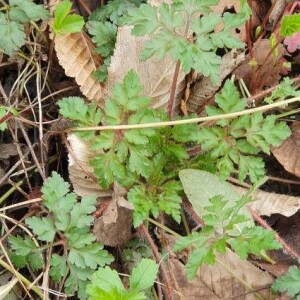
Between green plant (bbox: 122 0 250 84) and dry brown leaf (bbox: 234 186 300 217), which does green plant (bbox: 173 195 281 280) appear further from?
green plant (bbox: 122 0 250 84)

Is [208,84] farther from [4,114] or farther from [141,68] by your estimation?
[4,114]

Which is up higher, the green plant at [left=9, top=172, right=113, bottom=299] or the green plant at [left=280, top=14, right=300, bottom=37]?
the green plant at [left=280, top=14, right=300, bottom=37]

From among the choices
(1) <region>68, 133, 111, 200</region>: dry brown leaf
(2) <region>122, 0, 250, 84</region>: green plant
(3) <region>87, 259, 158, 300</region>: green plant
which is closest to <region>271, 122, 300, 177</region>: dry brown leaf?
(2) <region>122, 0, 250, 84</region>: green plant

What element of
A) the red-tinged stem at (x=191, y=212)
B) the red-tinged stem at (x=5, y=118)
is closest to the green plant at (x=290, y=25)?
the red-tinged stem at (x=191, y=212)

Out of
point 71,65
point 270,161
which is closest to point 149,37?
point 71,65

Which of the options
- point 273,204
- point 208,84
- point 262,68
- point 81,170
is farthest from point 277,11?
point 81,170

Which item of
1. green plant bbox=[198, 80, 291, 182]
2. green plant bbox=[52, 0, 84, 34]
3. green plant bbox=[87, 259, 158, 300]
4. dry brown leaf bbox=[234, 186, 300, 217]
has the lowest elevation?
dry brown leaf bbox=[234, 186, 300, 217]
